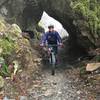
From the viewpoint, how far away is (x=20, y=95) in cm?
1098

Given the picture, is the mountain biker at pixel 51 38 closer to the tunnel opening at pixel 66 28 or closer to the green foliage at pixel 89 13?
the green foliage at pixel 89 13

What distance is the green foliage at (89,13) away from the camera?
16.6 m

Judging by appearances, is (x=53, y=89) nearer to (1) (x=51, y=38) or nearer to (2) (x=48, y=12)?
(1) (x=51, y=38)

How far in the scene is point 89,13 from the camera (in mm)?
→ 16672

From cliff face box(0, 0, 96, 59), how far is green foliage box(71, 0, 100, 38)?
638 mm

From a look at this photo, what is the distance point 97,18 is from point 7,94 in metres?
7.70

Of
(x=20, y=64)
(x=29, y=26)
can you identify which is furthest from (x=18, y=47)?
(x=29, y=26)

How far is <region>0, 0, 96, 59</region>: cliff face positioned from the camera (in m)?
18.1

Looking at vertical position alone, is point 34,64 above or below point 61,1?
below

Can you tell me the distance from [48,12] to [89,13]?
17.1 ft

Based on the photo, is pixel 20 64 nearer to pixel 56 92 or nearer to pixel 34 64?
pixel 34 64

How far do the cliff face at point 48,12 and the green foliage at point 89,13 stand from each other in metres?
0.64

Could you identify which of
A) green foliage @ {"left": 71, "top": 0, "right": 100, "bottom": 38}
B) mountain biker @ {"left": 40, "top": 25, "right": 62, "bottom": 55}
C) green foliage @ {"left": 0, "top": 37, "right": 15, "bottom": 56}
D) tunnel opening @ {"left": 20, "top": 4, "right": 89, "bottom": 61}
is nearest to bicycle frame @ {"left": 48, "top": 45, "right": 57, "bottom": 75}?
mountain biker @ {"left": 40, "top": 25, "right": 62, "bottom": 55}

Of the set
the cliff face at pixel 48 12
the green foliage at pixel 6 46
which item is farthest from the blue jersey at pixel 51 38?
the cliff face at pixel 48 12
